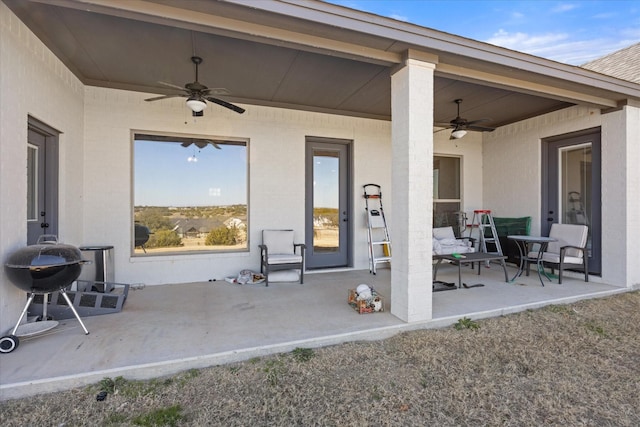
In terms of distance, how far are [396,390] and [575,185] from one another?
5472mm

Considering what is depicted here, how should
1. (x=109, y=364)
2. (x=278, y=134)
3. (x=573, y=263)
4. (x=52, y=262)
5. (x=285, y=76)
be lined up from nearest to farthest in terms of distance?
1. (x=109, y=364)
2. (x=52, y=262)
3. (x=285, y=76)
4. (x=573, y=263)
5. (x=278, y=134)

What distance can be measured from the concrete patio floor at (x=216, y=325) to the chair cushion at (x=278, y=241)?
0.61 m

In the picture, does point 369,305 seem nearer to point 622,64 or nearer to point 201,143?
point 201,143

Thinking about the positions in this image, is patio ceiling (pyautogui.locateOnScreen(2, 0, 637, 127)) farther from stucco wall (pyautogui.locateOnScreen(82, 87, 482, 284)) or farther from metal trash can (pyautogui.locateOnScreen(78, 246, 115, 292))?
metal trash can (pyautogui.locateOnScreen(78, 246, 115, 292))

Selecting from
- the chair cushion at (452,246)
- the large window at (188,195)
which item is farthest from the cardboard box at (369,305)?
the large window at (188,195)

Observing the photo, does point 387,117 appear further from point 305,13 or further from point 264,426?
point 264,426

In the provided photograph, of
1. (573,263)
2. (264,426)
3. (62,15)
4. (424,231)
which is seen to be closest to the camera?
(264,426)

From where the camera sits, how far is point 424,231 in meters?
3.38

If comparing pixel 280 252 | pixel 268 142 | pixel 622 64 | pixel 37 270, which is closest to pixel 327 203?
pixel 280 252

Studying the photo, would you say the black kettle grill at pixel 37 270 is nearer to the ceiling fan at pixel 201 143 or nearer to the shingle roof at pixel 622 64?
the ceiling fan at pixel 201 143

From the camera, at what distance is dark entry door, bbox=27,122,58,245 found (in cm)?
354

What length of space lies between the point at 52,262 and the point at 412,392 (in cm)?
306

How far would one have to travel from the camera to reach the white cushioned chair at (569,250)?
16.3 feet

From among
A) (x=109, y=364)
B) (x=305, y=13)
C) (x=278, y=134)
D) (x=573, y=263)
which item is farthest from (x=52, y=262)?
(x=573, y=263)
